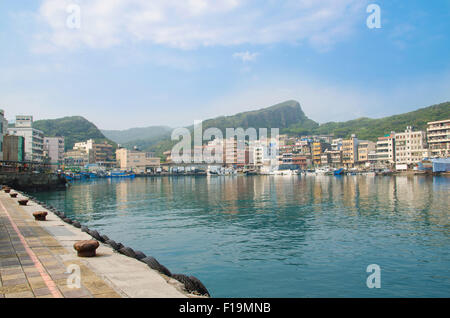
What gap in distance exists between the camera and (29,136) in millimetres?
129125

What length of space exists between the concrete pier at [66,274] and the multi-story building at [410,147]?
5785 inches

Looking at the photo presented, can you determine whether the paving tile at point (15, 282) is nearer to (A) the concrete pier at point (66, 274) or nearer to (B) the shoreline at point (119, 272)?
(A) the concrete pier at point (66, 274)

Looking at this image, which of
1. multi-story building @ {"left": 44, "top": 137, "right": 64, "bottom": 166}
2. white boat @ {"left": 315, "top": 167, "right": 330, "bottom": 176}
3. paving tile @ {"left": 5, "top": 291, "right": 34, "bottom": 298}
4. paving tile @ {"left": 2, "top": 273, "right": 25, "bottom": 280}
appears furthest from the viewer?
multi-story building @ {"left": 44, "top": 137, "right": 64, "bottom": 166}

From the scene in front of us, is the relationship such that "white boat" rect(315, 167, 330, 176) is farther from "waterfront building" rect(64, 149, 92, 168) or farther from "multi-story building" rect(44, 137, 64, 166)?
"multi-story building" rect(44, 137, 64, 166)

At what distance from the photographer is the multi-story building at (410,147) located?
13912cm

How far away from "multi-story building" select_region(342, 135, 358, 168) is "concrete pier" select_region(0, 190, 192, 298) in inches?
6790

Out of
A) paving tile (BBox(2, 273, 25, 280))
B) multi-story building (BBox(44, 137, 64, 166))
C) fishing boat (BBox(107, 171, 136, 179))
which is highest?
multi-story building (BBox(44, 137, 64, 166))

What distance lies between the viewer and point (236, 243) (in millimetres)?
19188

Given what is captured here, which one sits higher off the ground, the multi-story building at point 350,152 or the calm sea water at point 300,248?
the multi-story building at point 350,152

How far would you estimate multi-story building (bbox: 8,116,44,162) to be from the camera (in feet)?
419

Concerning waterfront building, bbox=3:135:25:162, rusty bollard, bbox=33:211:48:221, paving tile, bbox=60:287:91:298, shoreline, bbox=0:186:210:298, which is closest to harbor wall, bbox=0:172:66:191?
waterfront building, bbox=3:135:25:162

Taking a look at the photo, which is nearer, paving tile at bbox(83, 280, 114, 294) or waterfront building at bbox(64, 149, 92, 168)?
paving tile at bbox(83, 280, 114, 294)

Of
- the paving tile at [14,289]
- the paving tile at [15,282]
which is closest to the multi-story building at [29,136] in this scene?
the paving tile at [15,282]

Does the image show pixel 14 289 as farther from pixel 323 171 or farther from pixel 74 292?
pixel 323 171
